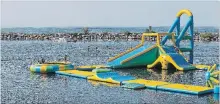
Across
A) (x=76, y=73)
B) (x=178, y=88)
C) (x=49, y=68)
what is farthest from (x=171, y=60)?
(x=178, y=88)

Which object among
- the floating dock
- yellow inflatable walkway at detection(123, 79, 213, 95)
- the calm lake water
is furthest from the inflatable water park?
the calm lake water

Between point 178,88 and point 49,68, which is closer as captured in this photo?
point 178,88

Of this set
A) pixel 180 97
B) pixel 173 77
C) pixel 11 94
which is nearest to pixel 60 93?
pixel 11 94

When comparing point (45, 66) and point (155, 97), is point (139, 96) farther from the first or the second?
point (45, 66)

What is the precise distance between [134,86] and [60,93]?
5.22m

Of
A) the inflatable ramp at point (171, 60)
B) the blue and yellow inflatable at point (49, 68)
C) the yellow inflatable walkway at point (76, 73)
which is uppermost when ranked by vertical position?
the inflatable ramp at point (171, 60)

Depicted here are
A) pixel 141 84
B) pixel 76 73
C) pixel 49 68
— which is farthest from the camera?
pixel 49 68

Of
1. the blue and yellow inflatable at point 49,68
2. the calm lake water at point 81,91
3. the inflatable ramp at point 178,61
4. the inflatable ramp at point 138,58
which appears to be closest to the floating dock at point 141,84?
the calm lake water at point 81,91

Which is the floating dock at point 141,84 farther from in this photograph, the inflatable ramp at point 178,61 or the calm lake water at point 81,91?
the inflatable ramp at point 178,61

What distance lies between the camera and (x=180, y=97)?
26.9 meters

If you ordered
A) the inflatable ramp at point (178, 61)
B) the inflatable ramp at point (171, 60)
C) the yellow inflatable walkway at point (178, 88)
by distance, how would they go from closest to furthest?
1. the yellow inflatable walkway at point (178, 88)
2. the inflatable ramp at point (178, 61)
3. the inflatable ramp at point (171, 60)

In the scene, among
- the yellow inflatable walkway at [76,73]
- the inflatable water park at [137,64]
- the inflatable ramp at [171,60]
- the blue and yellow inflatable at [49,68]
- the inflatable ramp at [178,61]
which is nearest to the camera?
the inflatable water park at [137,64]

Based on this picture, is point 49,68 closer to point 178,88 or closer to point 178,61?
point 178,61

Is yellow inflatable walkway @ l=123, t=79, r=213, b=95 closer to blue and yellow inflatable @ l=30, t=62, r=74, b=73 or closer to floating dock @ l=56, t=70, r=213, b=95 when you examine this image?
floating dock @ l=56, t=70, r=213, b=95
